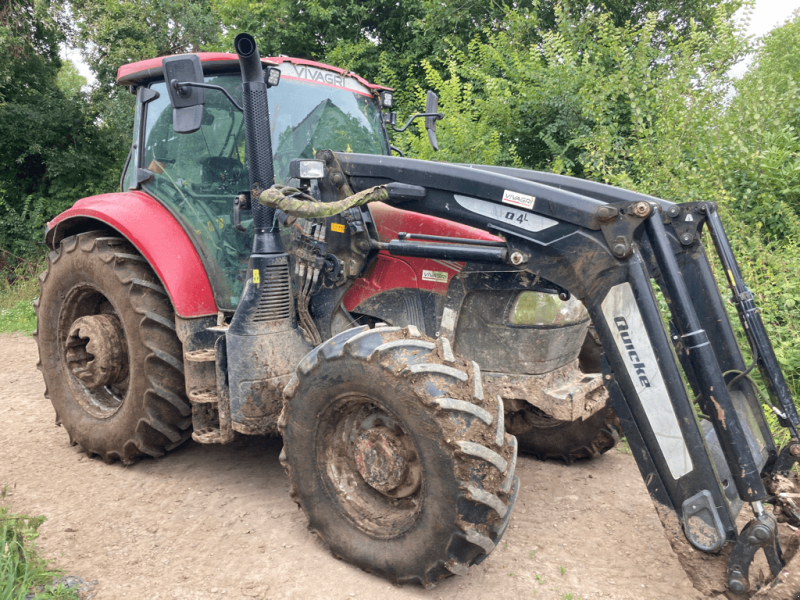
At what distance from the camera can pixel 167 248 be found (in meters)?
3.46

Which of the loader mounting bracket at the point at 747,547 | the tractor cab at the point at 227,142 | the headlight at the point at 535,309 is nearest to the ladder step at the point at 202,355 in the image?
the tractor cab at the point at 227,142

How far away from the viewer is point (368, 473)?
2598mm

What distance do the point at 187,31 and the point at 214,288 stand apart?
1214cm

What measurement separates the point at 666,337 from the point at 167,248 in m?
2.70

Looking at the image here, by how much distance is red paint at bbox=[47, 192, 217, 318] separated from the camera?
3.38 metres

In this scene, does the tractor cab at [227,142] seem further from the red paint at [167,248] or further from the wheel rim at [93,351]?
the wheel rim at [93,351]

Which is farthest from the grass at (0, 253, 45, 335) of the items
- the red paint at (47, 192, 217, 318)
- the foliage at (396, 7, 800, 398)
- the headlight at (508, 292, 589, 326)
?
the headlight at (508, 292, 589, 326)

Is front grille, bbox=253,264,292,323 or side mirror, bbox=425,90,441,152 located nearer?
front grille, bbox=253,264,292,323

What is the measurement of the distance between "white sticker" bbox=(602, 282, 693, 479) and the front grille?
63.4 inches

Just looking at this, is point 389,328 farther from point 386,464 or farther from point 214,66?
point 214,66

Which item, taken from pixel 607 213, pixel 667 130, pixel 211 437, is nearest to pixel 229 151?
pixel 211 437

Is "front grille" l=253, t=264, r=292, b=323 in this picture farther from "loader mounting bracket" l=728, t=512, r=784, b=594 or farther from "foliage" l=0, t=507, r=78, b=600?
"loader mounting bracket" l=728, t=512, r=784, b=594

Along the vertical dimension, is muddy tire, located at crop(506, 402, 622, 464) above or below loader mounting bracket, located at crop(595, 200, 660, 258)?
below

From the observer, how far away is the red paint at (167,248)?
3.38 m
